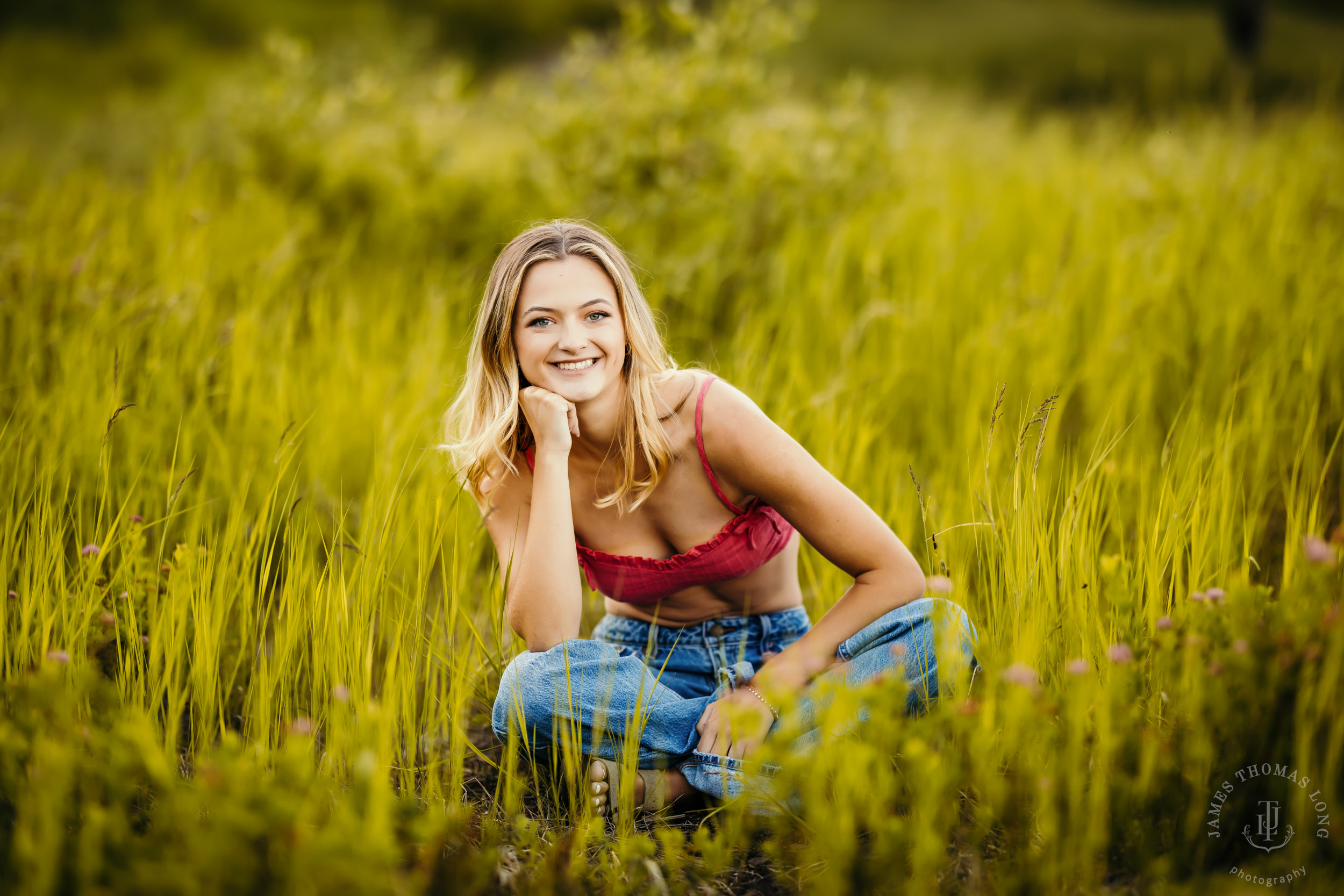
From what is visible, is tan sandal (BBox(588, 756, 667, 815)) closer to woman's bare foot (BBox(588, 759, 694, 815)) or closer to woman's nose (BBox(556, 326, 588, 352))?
woman's bare foot (BBox(588, 759, 694, 815))

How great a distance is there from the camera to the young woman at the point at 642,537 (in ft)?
5.55

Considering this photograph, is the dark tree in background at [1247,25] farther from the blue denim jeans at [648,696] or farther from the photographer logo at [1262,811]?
the photographer logo at [1262,811]

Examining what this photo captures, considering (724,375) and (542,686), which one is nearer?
(542,686)

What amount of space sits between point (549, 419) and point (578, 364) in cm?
14

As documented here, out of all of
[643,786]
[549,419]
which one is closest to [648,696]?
[643,786]

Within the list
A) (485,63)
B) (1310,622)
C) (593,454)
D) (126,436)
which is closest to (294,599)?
(593,454)

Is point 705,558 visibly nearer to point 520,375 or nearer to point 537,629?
point 537,629

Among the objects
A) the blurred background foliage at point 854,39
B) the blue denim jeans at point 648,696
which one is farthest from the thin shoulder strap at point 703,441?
the blurred background foliage at point 854,39

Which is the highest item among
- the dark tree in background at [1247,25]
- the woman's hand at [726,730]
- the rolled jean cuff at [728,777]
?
the dark tree in background at [1247,25]

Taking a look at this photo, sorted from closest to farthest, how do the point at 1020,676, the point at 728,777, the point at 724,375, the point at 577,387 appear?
the point at 1020,676, the point at 728,777, the point at 577,387, the point at 724,375

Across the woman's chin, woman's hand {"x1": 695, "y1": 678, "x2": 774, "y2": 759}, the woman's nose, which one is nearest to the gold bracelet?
woman's hand {"x1": 695, "y1": 678, "x2": 774, "y2": 759}

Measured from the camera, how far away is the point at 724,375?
3.01 metres

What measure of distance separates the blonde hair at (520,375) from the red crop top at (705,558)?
11 centimetres

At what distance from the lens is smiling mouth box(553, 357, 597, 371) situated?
1815 millimetres
